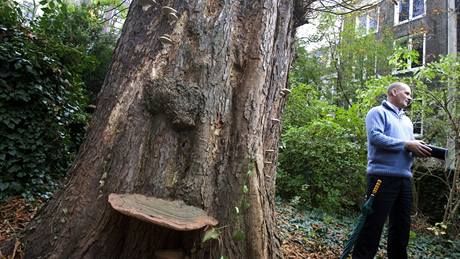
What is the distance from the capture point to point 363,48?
1611 cm

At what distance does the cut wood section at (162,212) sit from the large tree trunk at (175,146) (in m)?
0.19

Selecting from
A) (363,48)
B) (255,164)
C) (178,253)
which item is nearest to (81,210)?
(178,253)

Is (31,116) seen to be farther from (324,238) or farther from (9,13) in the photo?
(324,238)

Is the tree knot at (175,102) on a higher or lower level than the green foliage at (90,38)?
lower

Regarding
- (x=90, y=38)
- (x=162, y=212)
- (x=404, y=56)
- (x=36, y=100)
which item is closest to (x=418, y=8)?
(x=404, y=56)

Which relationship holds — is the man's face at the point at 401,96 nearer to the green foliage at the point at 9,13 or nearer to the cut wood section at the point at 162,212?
the cut wood section at the point at 162,212

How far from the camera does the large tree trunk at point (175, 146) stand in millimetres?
2090

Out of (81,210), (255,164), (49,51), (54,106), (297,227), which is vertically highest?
(49,51)

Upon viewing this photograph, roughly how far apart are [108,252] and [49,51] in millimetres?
3986

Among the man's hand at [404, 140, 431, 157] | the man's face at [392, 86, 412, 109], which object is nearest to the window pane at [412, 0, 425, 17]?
the man's face at [392, 86, 412, 109]

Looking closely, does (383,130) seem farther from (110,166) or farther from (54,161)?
(54,161)

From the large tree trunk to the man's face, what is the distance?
1878 mm

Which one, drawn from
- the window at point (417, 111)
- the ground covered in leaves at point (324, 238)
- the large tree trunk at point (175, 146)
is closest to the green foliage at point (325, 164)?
the ground covered in leaves at point (324, 238)

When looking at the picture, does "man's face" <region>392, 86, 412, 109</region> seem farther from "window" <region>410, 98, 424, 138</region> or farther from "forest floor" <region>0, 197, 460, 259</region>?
"window" <region>410, 98, 424, 138</region>
